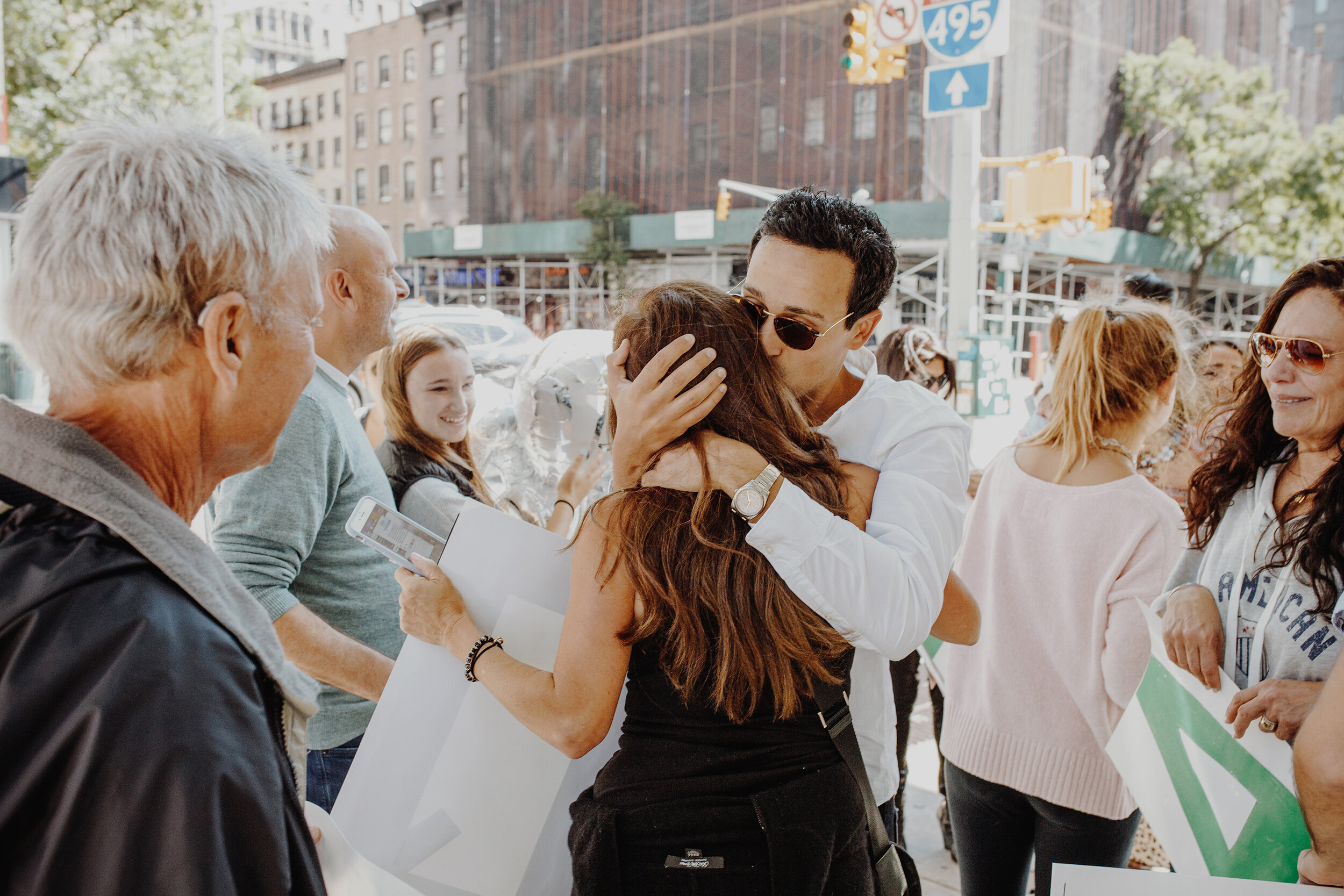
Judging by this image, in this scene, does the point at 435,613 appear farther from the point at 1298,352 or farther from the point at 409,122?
the point at 409,122

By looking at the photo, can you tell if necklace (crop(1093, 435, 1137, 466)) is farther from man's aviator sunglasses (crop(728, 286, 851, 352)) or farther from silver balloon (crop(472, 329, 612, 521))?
silver balloon (crop(472, 329, 612, 521))

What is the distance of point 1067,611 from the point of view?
239 centimetres

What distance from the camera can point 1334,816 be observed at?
1.36 metres

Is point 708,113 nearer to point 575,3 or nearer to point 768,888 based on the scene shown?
point 575,3

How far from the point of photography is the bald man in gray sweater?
81.4 inches

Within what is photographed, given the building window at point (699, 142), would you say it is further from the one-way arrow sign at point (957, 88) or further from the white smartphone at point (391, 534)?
the white smartphone at point (391, 534)

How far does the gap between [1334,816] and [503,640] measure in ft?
4.68

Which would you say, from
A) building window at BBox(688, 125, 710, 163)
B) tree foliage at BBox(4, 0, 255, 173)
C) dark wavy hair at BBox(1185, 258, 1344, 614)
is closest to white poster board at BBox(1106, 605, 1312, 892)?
dark wavy hair at BBox(1185, 258, 1344, 614)

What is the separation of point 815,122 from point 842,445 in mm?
29231

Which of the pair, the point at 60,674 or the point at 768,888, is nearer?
the point at 60,674

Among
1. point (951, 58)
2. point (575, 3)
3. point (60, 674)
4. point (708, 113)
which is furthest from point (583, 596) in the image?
point (575, 3)

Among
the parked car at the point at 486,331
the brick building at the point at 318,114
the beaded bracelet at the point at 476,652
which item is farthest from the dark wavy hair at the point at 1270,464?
the brick building at the point at 318,114

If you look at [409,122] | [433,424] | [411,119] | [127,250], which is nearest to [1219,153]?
[433,424]

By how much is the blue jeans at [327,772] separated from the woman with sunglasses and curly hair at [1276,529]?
1.96 m
